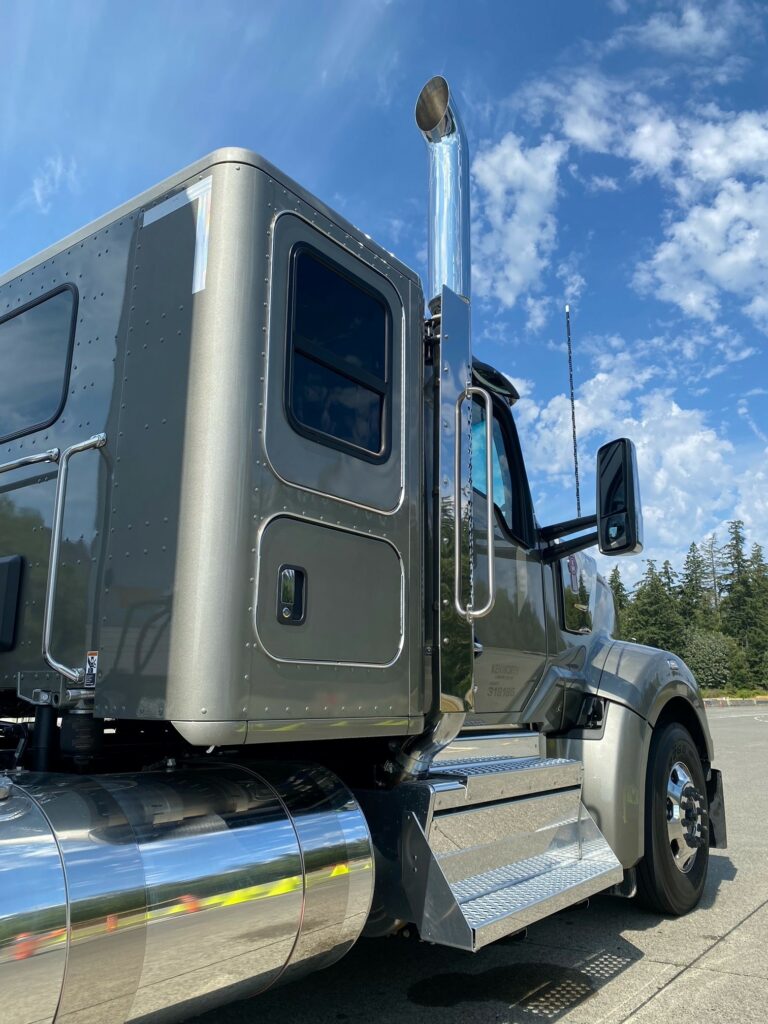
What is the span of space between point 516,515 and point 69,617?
7.48 feet

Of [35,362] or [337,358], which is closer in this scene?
[337,358]

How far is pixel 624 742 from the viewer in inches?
168

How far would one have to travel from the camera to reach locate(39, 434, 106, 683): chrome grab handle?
271 cm

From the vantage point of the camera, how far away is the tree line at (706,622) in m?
50.8

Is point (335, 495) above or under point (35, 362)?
under

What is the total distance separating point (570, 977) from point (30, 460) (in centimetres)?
316

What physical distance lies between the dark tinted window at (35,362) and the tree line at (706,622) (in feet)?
149

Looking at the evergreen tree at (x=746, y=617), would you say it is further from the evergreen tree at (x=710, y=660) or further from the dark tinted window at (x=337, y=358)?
the dark tinted window at (x=337, y=358)

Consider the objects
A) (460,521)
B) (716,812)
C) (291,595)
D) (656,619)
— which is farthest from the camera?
(656,619)

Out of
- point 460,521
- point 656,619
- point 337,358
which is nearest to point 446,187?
point 337,358

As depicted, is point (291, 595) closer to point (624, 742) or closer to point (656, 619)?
point (624, 742)

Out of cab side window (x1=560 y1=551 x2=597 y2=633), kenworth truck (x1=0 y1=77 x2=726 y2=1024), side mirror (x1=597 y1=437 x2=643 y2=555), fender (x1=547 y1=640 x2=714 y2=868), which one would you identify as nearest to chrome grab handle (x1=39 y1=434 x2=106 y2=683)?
kenworth truck (x1=0 y1=77 x2=726 y2=1024)

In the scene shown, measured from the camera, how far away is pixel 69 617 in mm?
2795

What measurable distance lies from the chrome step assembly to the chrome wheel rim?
854 mm
